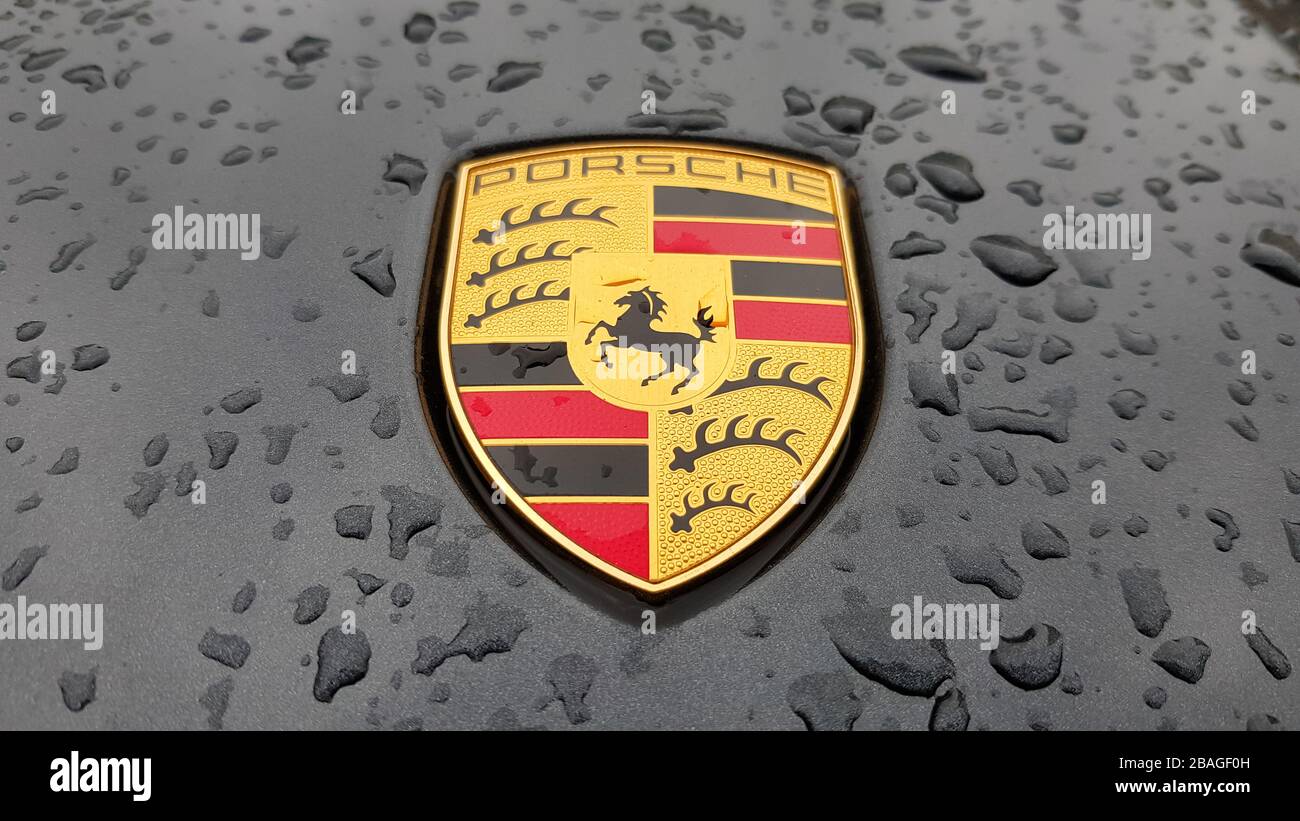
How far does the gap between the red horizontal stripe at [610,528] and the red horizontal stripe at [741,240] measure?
344 mm

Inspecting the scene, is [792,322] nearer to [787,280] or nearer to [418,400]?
[787,280]

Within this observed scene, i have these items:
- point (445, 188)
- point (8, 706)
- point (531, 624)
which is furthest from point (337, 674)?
point (445, 188)

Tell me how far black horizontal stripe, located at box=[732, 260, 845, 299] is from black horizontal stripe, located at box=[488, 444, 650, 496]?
0.84 feet

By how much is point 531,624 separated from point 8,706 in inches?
19.7

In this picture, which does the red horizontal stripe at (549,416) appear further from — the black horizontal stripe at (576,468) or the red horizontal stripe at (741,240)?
the red horizontal stripe at (741,240)

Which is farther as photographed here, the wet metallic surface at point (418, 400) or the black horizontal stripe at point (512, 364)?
the black horizontal stripe at point (512, 364)

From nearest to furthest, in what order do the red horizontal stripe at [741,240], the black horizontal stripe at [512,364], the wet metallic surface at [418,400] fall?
the wet metallic surface at [418,400], the black horizontal stripe at [512,364], the red horizontal stripe at [741,240]

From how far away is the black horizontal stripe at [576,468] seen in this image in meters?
0.96

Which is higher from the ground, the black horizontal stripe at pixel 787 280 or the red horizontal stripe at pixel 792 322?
the black horizontal stripe at pixel 787 280

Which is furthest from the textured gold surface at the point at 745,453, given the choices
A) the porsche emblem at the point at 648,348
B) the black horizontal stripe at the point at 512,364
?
the black horizontal stripe at the point at 512,364

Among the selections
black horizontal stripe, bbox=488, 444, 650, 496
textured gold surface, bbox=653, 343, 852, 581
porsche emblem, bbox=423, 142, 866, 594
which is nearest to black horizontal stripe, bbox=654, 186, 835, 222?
porsche emblem, bbox=423, 142, 866, 594

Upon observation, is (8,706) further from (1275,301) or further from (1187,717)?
(1275,301)

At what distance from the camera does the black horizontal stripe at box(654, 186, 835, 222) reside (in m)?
1.16

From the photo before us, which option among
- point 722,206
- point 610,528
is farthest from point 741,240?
point 610,528
